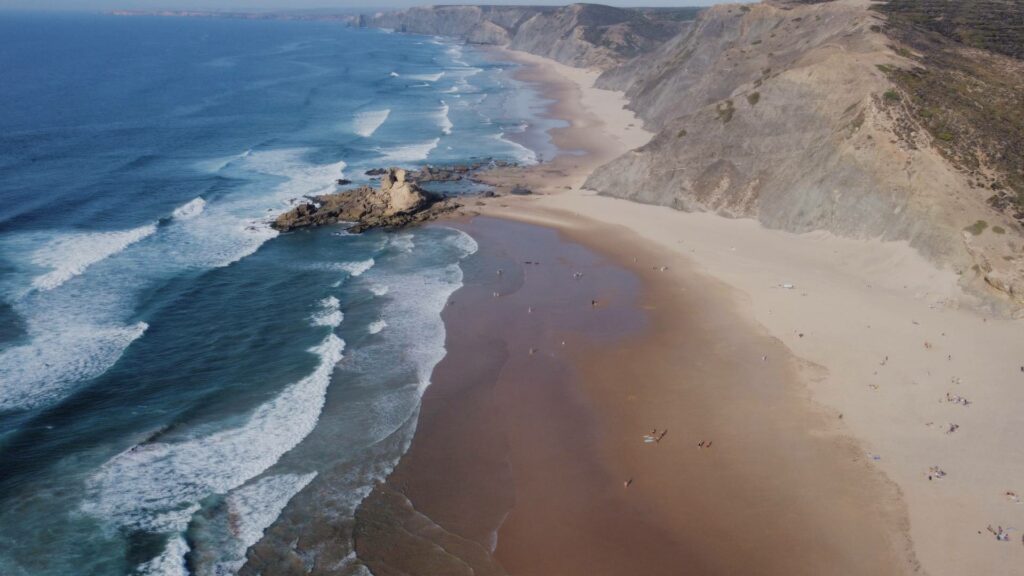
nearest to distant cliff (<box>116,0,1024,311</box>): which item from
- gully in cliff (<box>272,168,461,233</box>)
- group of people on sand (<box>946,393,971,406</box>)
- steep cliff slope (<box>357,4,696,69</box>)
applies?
group of people on sand (<box>946,393,971,406</box>)

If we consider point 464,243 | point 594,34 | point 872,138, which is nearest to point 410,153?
point 464,243

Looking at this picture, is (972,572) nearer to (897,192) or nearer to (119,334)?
(897,192)

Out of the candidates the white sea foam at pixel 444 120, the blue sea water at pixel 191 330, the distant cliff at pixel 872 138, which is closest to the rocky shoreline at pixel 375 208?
the blue sea water at pixel 191 330

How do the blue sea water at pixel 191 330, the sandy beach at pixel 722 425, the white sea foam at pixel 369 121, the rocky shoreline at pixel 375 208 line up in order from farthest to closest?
the white sea foam at pixel 369 121, the rocky shoreline at pixel 375 208, the blue sea water at pixel 191 330, the sandy beach at pixel 722 425

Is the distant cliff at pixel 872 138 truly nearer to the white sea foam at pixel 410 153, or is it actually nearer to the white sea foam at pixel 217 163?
the white sea foam at pixel 410 153

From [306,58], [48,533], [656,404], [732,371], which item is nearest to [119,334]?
[48,533]

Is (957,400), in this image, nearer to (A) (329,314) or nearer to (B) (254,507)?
(B) (254,507)
